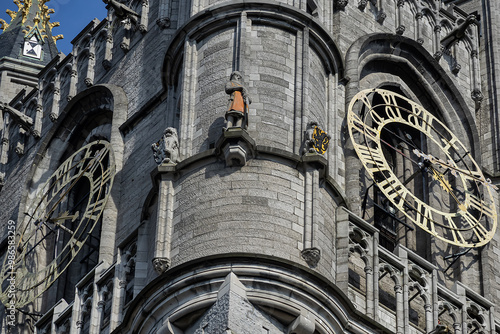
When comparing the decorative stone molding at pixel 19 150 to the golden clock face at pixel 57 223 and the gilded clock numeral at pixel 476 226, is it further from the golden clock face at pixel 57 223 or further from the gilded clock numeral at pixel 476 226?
the gilded clock numeral at pixel 476 226

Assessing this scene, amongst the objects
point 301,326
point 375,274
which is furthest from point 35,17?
point 301,326

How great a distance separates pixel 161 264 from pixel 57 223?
7.41m

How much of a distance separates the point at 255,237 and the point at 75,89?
1127 centimetres

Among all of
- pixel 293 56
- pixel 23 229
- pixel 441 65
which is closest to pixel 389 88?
pixel 441 65

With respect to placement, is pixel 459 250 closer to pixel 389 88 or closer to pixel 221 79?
pixel 389 88

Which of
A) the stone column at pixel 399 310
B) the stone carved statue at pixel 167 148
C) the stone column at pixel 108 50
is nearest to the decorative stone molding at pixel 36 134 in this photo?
the stone column at pixel 108 50

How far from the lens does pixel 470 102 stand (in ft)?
130

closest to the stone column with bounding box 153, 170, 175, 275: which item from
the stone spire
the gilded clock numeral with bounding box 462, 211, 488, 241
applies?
the gilded clock numeral with bounding box 462, 211, 488, 241

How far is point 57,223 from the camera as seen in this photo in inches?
1470

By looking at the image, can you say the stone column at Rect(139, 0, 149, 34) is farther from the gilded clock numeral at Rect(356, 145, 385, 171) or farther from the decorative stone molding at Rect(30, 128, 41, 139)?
the gilded clock numeral at Rect(356, 145, 385, 171)

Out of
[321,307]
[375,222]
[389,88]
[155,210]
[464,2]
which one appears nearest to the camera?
[321,307]

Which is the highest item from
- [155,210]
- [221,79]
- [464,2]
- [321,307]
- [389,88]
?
[464,2]

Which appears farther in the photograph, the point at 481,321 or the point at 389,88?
the point at 389,88

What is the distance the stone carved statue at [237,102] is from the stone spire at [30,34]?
51.4ft
